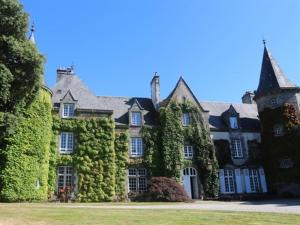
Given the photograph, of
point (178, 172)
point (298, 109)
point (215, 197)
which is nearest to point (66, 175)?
point (178, 172)

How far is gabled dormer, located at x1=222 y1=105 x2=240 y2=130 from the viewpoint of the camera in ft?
129

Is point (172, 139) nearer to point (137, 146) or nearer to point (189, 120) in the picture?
point (189, 120)

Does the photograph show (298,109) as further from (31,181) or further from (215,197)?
(31,181)

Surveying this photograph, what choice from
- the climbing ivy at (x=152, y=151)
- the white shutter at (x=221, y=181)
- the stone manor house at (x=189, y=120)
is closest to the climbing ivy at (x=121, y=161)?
the stone manor house at (x=189, y=120)

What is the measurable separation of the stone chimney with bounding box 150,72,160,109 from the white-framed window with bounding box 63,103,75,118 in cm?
863

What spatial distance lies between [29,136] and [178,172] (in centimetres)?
1325

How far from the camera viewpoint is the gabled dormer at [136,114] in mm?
35719

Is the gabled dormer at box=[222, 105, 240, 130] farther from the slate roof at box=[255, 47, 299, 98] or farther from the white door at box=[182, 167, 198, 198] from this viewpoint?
the white door at box=[182, 167, 198, 198]

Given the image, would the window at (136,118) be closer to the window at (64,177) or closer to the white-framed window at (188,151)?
the white-framed window at (188,151)

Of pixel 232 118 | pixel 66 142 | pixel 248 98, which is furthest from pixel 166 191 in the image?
pixel 248 98

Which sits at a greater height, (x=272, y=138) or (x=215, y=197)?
(x=272, y=138)

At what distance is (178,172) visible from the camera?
34156 mm

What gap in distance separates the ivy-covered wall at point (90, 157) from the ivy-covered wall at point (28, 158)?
1583 millimetres

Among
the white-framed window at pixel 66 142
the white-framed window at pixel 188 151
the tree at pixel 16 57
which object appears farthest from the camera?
the white-framed window at pixel 188 151
